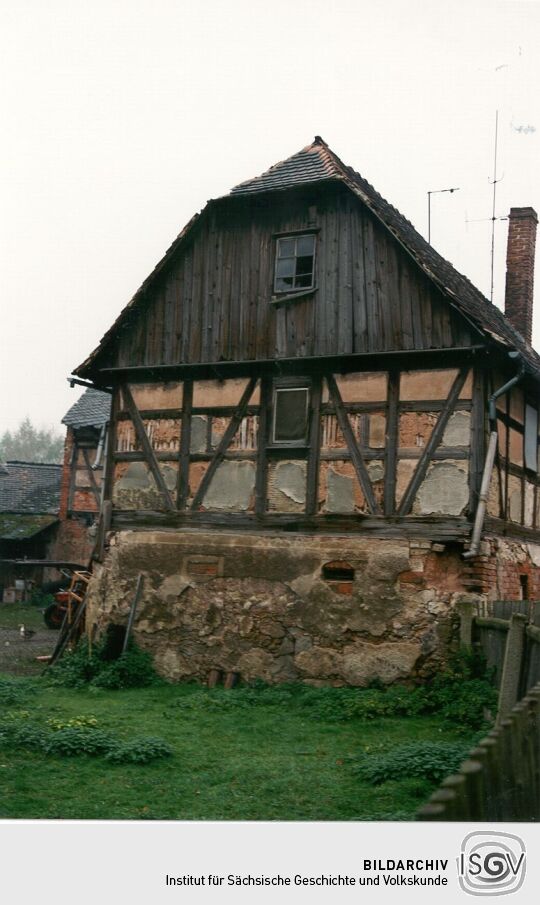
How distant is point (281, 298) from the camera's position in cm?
1422

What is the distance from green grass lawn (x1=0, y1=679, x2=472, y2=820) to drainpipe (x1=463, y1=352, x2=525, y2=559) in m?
2.50

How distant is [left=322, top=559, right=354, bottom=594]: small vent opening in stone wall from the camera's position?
1312cm

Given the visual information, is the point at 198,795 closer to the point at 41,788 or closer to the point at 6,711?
the point at 41,788

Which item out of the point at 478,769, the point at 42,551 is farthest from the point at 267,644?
the point at 42,551

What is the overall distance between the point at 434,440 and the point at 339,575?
2.45m

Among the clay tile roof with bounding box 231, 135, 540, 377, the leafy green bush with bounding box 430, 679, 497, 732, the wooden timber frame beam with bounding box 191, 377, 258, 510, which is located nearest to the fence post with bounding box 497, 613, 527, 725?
the leafy green bush with bounding box 430, 679, 497, 732

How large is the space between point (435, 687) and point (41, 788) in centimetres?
592

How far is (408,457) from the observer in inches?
515

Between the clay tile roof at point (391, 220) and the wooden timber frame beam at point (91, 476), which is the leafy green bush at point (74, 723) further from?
the wooden timber frame beam at point (91, 476)

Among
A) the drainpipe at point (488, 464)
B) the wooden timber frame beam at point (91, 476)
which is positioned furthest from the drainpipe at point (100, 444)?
the drainpipe at point (488, 464)

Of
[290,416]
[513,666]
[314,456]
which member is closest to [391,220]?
[290,416]

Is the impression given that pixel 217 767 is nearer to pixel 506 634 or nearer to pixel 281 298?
pixel 506 634

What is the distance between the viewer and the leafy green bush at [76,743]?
9.55 meters

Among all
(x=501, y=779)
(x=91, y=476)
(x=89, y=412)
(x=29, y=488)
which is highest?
(x=89, y=412)
